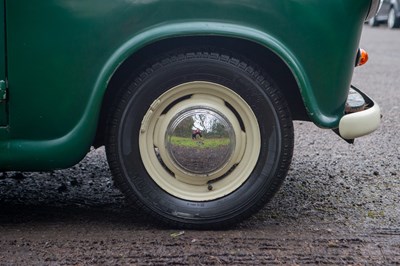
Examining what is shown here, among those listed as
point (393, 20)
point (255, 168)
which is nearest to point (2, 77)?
point (255, 168)

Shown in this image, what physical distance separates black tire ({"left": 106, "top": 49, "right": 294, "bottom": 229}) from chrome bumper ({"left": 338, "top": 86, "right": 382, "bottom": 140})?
0.84 ft

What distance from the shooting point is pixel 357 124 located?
3.60 m

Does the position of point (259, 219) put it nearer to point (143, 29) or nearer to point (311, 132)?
point (143, 29)

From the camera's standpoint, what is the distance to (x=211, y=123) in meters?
3.54

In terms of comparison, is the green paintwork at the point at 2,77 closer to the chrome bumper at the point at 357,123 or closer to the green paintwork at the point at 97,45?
the green paintwork at the point at 97,45

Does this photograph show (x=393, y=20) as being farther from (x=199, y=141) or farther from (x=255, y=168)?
(x=199, y=141)

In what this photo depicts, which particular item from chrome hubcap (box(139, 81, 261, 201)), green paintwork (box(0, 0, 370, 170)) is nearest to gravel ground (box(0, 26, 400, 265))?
chrome hubcap (box(139, 81, 261, 201))

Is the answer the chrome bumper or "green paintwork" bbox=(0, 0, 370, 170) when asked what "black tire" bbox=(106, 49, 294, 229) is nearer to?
"green paintwork" bbox=(0, 0, 370, 170)

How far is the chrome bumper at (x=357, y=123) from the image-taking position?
357cm

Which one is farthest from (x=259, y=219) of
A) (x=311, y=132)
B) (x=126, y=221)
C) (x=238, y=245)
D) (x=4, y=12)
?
(x=311, y=132)

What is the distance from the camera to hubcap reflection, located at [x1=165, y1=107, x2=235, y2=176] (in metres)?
3.53

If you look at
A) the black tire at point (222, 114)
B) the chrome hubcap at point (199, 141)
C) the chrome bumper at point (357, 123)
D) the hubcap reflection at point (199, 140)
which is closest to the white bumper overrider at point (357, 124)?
the chrome bumper at point (357, 123)

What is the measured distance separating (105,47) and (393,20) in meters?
16.5

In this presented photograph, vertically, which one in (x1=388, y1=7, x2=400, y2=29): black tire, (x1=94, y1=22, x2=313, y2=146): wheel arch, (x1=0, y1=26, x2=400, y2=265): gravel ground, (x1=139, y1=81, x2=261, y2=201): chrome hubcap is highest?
(x1=94, y1=22, x2=313, y2=146): wheel arch
